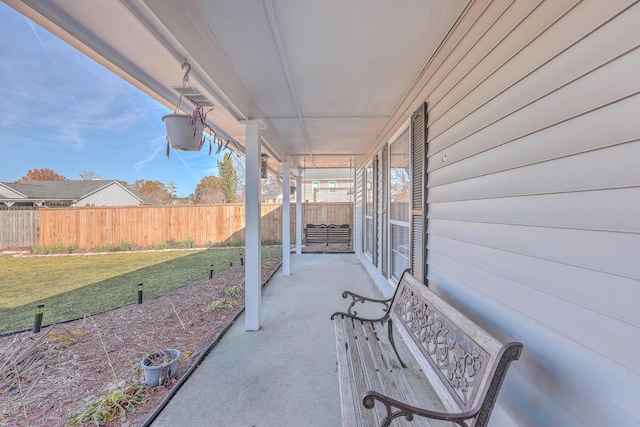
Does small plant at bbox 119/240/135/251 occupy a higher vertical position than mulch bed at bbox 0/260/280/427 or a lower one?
higher

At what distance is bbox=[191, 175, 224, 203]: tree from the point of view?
23292 mm

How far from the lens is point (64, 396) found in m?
1.92

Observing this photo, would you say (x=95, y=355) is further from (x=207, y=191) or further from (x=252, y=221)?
(x=207, y=191)

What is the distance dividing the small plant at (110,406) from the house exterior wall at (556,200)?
7.31 ft

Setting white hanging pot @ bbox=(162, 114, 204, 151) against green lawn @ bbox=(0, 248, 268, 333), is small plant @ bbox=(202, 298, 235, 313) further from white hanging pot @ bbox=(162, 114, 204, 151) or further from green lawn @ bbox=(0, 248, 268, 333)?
white hanging pot @ bbox=(162, 114, 204, 151)

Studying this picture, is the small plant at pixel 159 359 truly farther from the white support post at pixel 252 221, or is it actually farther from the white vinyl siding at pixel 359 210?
the white vinyl siding at pixel 359 210

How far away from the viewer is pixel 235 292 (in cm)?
415

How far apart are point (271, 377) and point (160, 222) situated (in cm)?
933

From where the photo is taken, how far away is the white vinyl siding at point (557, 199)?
76cm

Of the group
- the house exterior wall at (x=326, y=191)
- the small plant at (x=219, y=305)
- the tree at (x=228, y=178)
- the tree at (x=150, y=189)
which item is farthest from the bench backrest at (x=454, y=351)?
the tree at (x=150, y=189)

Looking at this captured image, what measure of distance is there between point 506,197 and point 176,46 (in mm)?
2092

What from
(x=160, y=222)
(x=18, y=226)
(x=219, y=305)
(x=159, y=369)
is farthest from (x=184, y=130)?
(x=18, y=226)

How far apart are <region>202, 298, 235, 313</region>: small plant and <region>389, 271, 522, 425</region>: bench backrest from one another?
2487 mm

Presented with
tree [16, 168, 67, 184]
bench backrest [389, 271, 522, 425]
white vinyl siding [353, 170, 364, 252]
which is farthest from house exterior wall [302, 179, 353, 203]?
tree [16, 168, 67, 184]
